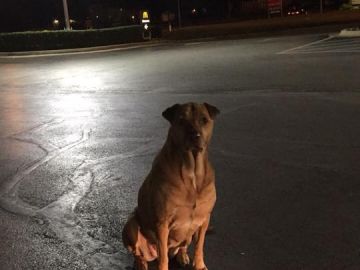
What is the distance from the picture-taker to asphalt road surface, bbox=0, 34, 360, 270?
14.8 feet

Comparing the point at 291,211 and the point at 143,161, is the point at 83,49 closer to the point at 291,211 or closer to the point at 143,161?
the point at 143,161

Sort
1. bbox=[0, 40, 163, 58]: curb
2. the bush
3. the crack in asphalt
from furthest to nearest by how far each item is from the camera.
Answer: the bush, bbox=[0, 40, 163, 58]: curb, the crack in asphalt

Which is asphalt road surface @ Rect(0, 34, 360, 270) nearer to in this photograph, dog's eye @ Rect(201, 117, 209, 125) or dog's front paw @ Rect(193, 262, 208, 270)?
dog's front paw @ Rect(193, 262, 208, 270)

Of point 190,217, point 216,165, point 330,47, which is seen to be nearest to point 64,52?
point 330,47

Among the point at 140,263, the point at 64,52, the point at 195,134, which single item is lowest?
the point at 64,52

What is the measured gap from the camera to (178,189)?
3.46m

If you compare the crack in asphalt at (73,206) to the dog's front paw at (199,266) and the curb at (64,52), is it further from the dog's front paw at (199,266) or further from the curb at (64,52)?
the curb at (64,52)

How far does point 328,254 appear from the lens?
4266mm

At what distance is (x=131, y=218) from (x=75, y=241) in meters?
1.19

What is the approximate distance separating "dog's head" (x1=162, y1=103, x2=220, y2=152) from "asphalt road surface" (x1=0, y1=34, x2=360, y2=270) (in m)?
1.25

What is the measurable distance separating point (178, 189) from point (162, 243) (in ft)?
1.17

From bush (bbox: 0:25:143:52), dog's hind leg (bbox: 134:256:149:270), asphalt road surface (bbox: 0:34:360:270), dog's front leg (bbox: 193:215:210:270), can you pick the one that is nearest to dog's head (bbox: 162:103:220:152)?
dog's front leg (bbox: 193:215:210:270)

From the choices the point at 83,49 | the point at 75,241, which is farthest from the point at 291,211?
the point at 83,49

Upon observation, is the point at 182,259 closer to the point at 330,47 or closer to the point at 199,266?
the point at 199,266
